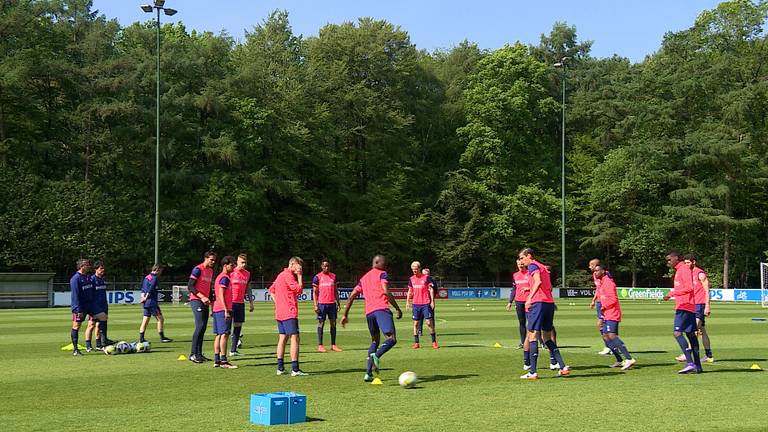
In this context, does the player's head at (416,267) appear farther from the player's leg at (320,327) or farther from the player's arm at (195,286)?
the player's arm at (195,286)

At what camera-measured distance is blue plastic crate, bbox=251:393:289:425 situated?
36.2 feet

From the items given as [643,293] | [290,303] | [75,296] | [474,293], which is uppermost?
[290,303]

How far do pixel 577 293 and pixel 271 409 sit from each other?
212ft

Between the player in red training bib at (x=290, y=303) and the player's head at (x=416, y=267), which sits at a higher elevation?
the player's head at (x=416, y=267)

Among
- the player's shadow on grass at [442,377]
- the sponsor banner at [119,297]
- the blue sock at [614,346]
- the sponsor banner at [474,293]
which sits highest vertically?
the blue sock at [614,346]

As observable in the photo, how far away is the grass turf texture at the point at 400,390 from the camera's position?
450 inches

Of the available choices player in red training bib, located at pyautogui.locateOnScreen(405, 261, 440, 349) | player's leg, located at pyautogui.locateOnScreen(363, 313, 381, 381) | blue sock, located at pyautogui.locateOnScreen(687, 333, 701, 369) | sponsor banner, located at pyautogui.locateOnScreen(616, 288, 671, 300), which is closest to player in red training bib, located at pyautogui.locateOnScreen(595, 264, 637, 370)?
blue sock, located at pyautogui.locateOnScreen(687, 333, 701, 369)

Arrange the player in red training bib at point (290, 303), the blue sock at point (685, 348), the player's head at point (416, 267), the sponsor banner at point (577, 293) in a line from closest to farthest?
the player in red training bib at point (290, 303) → the blue sock at point (685, 348) → the player's head at point (416, 267) → the sponsor banner at point (577, 293)

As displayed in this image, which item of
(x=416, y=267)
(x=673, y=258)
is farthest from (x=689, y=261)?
(x=416, y=267)

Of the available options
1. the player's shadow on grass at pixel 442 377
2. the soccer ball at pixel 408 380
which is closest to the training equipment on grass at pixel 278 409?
the soccer ball at pixel 408 380

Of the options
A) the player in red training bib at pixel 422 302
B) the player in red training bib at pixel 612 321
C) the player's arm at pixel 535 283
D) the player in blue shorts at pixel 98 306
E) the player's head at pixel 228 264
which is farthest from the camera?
the player in red training bib at pixel 422 302

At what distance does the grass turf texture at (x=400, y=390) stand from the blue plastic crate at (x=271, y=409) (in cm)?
16

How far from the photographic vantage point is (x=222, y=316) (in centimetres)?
1780

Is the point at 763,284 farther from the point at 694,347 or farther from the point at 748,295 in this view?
the point at 694,347
